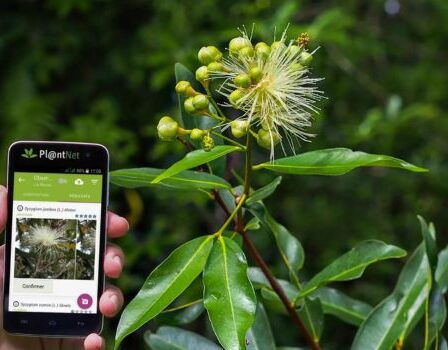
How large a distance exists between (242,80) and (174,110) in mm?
1564

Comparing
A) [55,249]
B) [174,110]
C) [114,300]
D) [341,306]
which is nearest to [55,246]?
[55,249]

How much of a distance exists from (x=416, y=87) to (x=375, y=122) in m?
0.76

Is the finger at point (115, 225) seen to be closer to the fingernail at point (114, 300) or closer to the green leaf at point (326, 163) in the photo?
the fingernail at point (114, 300)

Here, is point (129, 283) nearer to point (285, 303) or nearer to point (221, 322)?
point (285, 303)

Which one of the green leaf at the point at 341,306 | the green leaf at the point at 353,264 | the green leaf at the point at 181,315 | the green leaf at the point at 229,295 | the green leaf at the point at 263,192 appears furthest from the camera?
the green leaf at the point at 341,306

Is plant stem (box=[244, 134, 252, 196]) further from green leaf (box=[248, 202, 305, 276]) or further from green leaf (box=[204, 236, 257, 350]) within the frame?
green leaf (box=[248, 202, 305, 276])

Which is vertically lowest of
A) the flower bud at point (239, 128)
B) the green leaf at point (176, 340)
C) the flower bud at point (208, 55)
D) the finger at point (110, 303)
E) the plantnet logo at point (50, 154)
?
the green leaf at point (176, 340)

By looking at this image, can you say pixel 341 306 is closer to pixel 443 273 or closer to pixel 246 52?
pixel 443 273

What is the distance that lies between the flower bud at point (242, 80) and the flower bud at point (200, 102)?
0.12 feet

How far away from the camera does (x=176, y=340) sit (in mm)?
1156

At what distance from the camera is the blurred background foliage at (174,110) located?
2.30 meters

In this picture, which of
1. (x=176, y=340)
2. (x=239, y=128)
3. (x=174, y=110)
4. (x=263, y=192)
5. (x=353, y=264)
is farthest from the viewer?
(x=174, y=110)

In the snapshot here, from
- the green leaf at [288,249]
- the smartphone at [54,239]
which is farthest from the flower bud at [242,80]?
the green leaf at [288,249]

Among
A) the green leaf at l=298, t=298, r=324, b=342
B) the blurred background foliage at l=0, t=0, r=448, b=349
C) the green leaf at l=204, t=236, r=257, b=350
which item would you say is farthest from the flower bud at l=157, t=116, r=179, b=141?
the blurred background foliage at l=0, t=0, r=448, b=349
